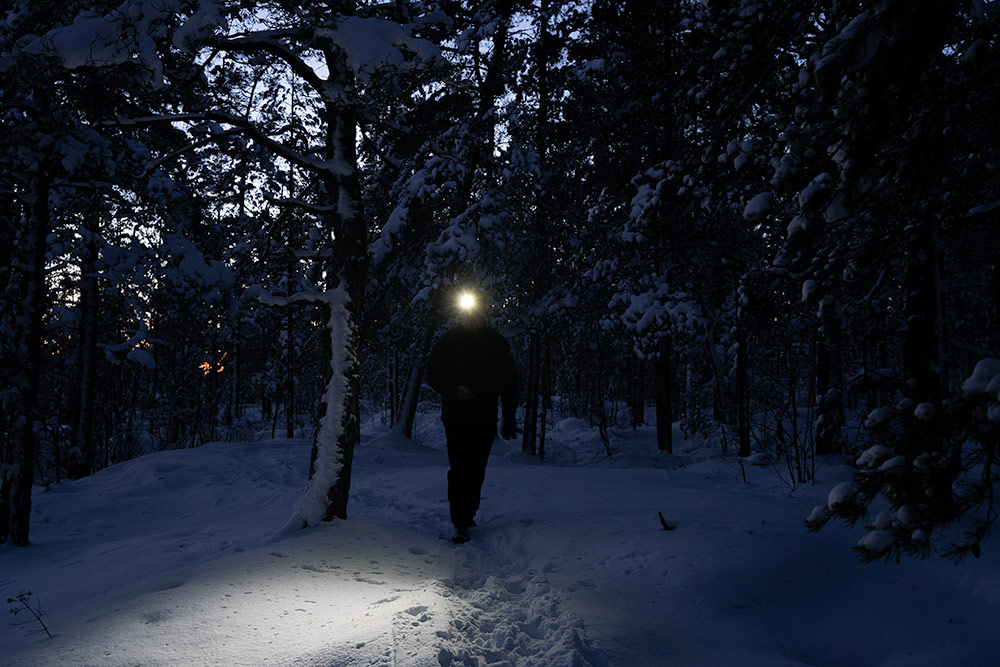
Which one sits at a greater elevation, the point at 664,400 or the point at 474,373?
the point at 474,373

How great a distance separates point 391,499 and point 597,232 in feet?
22.0

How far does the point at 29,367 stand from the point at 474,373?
5.65m

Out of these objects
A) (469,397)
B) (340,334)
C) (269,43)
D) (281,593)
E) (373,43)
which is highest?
(269,43)

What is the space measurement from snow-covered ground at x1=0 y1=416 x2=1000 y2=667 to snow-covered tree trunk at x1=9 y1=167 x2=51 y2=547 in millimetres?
528

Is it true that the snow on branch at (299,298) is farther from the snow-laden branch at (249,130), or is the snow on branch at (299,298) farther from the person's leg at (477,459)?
the person's leg at (477,459)

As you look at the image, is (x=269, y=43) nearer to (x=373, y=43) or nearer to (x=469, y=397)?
(x=373, y=43)

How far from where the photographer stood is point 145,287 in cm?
1202

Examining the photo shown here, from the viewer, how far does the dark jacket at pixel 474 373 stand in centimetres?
575

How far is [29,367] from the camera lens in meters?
6.96

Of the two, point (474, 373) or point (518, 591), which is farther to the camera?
point (474, 373)

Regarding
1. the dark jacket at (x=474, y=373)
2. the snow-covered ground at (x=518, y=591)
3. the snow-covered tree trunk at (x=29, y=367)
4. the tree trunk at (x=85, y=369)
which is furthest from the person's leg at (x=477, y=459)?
the tree trunk at (x=85, y=369)

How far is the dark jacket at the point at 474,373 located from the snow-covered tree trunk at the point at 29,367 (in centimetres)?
520

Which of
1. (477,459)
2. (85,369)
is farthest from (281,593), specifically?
(85,369)

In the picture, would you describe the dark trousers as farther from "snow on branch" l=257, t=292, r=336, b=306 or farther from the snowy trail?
"snow on branch" l=257, t=292, r=336, b=306
